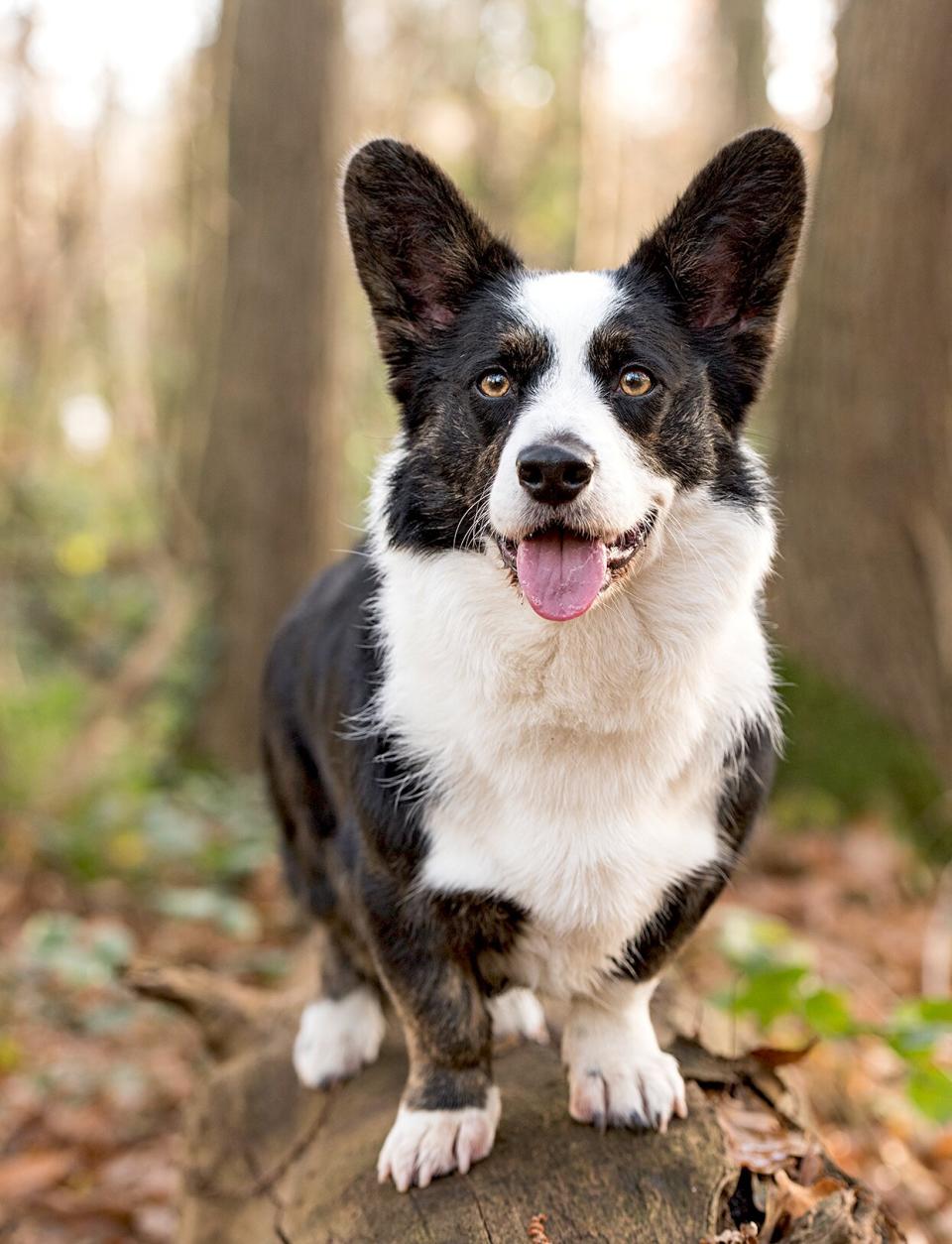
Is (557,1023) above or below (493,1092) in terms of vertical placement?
below

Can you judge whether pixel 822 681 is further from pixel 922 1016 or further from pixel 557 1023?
pixel 557 1023

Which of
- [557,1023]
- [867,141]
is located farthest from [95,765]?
[867,141]

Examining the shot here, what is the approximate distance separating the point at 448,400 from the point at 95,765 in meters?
4.06

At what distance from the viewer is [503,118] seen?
17516 millimetres

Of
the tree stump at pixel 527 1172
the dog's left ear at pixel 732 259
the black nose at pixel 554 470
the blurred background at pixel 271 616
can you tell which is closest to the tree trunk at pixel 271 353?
the blurred background at pixel 271 616

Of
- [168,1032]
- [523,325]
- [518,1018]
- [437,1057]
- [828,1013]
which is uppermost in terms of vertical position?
[523,325]

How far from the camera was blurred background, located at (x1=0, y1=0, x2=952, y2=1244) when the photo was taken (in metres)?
4.00

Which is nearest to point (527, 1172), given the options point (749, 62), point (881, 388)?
point (881, 388)

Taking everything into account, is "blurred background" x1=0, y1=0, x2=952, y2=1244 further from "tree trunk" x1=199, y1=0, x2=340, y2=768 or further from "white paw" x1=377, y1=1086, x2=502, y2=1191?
"white paw" x1=377, y1=1086, x2=502, y2=1191

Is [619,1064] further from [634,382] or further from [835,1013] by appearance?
[634,382]

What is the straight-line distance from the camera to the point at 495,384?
2492 millimetres

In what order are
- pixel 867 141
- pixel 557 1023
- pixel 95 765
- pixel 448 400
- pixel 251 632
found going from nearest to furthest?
pixel 448 400
pixel 557 1023
pixel 867 141
pixel 95 765
pixel 251 632

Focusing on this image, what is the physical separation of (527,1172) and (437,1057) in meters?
0.29

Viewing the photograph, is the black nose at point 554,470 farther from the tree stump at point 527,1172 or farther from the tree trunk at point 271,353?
the tree trunk at point 271,353
